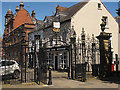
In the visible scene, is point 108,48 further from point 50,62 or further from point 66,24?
point 50,62

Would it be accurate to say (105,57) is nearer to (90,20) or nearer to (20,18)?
(90,20)

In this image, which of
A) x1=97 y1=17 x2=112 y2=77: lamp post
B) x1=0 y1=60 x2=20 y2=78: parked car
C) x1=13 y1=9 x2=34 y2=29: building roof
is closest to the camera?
x1=97 y1=17 x2=112 y2=77: lamp post

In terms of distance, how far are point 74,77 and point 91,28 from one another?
12.0 meters

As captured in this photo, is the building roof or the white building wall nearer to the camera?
the white building wall

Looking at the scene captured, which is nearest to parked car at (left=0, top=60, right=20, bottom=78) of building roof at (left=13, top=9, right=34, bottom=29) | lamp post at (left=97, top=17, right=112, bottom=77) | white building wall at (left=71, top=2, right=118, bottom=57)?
lamp post at (left=97, top=17, right=112, bottom=77)

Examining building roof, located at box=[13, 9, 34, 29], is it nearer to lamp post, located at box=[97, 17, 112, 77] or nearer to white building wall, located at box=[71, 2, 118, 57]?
white building wall, located at box=[71, 2, 118, 57]

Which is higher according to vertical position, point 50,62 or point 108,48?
point 108,48

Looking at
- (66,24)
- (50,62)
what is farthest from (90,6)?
(50,62)

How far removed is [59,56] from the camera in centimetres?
2325

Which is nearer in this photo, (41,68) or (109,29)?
(41,68)

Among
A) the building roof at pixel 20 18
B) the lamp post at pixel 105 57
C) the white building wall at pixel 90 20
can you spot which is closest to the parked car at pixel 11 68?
the lamp post at pixel 105 57

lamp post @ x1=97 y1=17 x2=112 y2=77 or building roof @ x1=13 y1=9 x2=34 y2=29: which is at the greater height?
building roof @ x1=13 y1=9 x2=34 y2=29

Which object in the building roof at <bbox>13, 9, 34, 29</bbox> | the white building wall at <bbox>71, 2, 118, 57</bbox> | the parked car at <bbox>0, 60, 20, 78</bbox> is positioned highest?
the building roof at <bbox>13, 9, 34, 29</bbox>

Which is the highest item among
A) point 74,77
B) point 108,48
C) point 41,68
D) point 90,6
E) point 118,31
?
point 90,6
